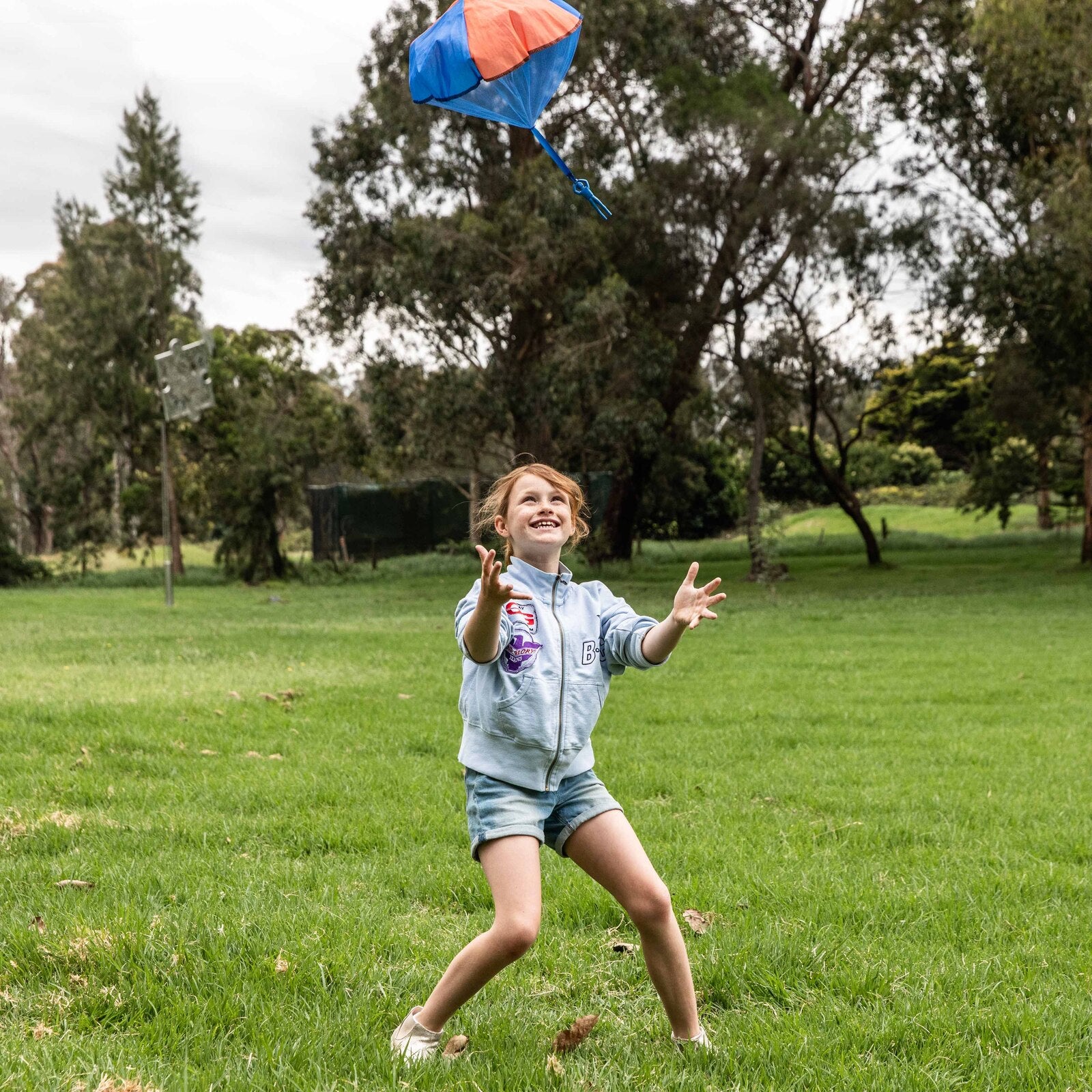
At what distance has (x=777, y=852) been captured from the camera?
5.12m

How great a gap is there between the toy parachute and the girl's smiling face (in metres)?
1.21

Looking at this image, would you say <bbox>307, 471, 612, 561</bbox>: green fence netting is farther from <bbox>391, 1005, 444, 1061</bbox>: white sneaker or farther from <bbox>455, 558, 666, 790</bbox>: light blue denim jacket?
<bbox>391, 1005, 444, 1061</bbox>: white sneaker

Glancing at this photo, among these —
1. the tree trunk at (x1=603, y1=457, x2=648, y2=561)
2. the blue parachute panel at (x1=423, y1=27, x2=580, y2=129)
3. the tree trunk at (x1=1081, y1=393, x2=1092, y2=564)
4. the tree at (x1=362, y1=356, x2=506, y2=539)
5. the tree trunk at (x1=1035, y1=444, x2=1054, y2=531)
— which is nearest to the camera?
the blue parachute panel at (x1=423, y1=27, x2=580, y2=129)

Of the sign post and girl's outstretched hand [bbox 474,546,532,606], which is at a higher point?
the sign post

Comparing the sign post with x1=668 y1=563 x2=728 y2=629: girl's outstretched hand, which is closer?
x1=668 y1=563 x2=728 y2=629: girl's outstretched hand

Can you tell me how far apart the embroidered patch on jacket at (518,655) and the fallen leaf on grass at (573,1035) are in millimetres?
1014

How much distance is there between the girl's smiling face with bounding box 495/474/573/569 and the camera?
332 centimetres

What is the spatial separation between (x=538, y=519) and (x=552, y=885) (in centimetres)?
194

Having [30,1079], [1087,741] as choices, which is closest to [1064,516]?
[1087,741]

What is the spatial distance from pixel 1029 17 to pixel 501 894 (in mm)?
19252

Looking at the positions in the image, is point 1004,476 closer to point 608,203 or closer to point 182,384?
point 608,203

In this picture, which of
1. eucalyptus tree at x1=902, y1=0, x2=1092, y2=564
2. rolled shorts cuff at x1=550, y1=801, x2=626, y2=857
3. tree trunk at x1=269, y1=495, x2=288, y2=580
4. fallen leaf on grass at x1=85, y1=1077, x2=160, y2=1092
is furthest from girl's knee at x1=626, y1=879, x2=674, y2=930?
tree trunk at x1=269, y1=495, x2=288, y2=580

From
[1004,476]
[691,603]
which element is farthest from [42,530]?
[691,603]

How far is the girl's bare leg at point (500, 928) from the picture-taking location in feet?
9.89
